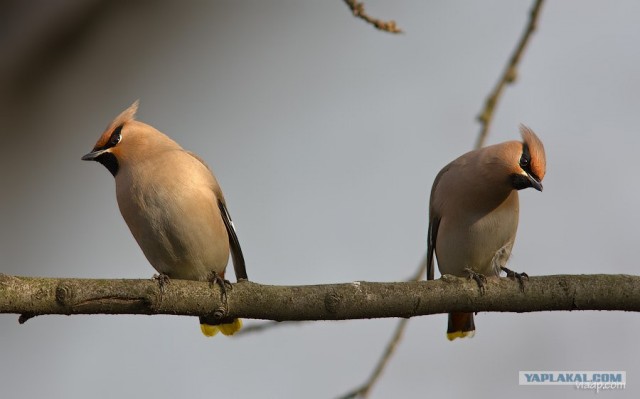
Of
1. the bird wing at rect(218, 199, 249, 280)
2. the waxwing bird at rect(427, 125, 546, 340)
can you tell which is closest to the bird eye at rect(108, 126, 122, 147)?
the bird wing at rect(218, 199, 249, 280)

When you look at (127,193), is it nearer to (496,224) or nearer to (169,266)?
(169,266)

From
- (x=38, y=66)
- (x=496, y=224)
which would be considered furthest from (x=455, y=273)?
(x=38, y=66)

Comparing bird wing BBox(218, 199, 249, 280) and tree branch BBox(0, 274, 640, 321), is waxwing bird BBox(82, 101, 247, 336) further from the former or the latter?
tree branch BBox(0, 274, 640, 321)

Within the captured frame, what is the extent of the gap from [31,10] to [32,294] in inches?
72.1

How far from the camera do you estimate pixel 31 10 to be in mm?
5059

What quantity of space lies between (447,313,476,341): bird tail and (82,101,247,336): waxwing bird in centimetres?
158

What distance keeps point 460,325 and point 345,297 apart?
2.52 meters

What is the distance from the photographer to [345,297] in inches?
167

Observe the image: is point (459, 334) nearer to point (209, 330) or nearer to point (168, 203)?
point (209, 330)

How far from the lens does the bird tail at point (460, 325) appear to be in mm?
6582

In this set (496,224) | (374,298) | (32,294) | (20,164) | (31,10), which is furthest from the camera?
(20,164)

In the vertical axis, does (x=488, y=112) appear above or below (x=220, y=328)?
above

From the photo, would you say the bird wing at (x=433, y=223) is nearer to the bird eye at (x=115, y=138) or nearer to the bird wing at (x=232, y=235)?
the bird wing at (x=232, y=235)

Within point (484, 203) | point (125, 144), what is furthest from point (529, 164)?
point (125, 144)
